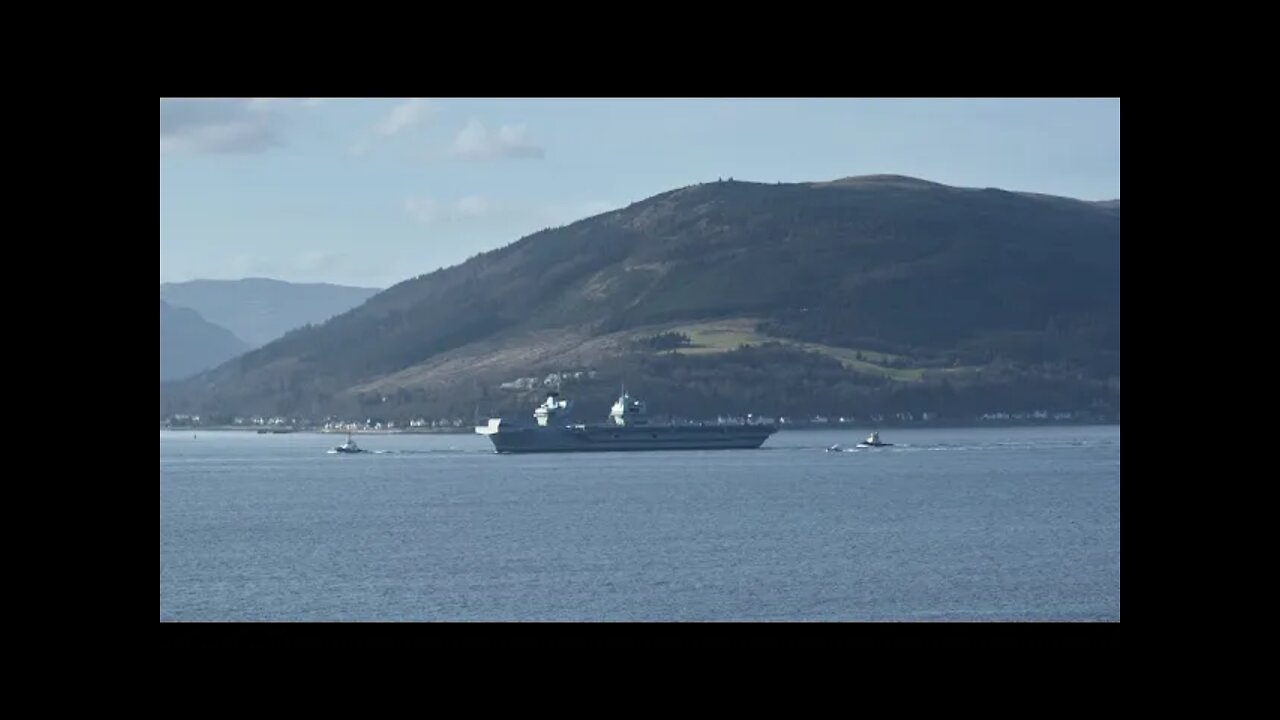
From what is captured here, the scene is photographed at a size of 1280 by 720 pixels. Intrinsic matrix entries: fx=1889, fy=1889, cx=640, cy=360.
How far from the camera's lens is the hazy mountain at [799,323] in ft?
509

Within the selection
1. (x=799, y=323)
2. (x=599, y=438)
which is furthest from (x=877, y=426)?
(x=599, y=438)

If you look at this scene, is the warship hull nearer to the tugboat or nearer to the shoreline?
the tugboat

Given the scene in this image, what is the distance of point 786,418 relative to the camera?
151 meters

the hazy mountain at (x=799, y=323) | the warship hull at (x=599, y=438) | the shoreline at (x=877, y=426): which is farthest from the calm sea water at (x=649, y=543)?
the hazy mountain at (x=799, y=323)

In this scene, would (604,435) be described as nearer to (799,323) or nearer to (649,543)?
(649,543)

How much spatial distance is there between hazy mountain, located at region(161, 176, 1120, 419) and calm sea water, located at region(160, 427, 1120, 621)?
243ft

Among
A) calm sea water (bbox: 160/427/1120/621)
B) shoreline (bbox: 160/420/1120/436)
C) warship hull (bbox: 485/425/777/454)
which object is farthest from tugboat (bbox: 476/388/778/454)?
shoreline (bbox: 160/420/1120/436)

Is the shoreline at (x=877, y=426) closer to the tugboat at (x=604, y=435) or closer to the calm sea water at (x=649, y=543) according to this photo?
the tugboat at (x=604, y=435)

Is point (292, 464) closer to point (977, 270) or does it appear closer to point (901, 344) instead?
point (901, 344)

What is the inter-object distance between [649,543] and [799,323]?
132727mm

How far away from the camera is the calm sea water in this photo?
25.3 meters
